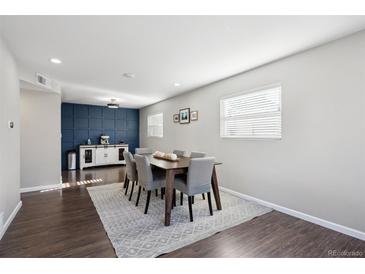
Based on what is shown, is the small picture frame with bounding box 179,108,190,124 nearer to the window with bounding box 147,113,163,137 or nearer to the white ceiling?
the window with bounding box 147,113,163,137

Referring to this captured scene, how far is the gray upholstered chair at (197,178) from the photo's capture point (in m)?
2.41

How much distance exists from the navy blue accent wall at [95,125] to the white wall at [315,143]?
17.4 ft

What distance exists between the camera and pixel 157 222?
2.38 m

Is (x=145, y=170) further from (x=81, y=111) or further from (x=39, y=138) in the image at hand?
(x=81, y=111)

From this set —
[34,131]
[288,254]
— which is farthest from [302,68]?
[34,131]

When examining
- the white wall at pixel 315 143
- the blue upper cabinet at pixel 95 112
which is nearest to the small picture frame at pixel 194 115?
the white wall at pixel 315 143

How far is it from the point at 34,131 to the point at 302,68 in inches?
195

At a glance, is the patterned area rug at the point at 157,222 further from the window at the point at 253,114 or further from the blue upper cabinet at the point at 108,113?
the blue upper cabinet at the point at 108,113

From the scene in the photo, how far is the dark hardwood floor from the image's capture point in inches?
69.2

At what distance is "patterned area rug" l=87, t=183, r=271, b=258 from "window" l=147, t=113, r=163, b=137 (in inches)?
121
